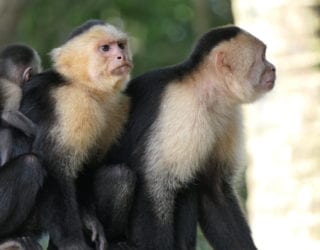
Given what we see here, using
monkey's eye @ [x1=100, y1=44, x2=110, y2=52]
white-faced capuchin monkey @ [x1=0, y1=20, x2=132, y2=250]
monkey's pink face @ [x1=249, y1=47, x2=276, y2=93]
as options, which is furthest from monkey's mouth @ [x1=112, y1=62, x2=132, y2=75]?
monkey's pink face @ [x1=249, y1=47, x2=276, y2=93]

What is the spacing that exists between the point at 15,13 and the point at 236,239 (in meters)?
3.43

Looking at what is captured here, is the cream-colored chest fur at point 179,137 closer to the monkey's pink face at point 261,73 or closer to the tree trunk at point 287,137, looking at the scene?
the monkey's pink face at point 261,73

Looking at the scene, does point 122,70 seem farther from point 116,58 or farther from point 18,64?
point 18,64

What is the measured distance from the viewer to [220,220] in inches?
230

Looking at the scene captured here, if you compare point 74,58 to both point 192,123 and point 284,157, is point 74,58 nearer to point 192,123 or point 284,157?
point 192,123

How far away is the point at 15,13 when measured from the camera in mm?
8312

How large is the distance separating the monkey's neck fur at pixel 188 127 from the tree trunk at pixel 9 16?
3.01 meters

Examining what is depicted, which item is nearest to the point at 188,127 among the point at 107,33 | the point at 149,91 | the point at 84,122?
the point at 149,91

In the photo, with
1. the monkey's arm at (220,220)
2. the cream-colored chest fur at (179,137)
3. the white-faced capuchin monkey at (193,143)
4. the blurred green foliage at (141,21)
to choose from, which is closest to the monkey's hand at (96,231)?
the white-faced capuchin monkey at (193,143)

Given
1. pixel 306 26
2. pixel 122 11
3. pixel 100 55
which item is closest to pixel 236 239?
pixel 100 55

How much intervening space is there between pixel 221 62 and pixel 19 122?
1.25 metres

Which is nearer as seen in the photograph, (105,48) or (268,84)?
(105,48)

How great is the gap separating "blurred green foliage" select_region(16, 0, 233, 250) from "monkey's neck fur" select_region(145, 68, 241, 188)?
6.96 metres

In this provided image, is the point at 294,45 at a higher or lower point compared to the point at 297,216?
higher
